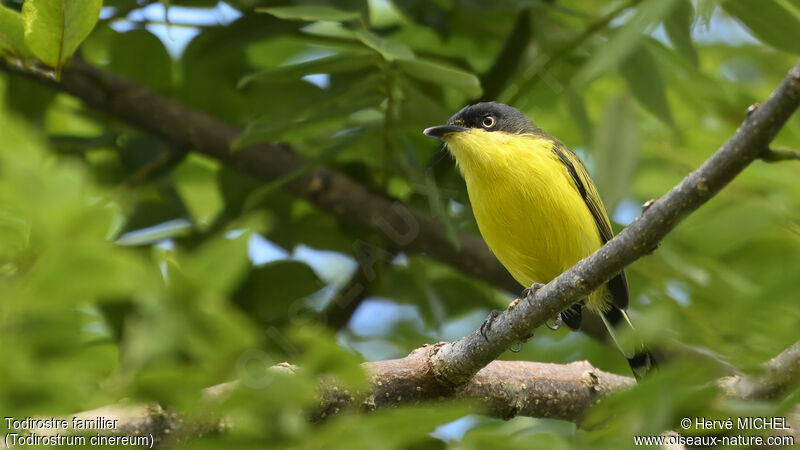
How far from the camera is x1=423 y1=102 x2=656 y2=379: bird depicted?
440 centimetres

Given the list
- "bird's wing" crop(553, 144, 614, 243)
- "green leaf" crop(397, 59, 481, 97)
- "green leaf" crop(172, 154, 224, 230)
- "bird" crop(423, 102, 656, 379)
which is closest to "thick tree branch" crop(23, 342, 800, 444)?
"bird" crop(423, 102, 656, 379)

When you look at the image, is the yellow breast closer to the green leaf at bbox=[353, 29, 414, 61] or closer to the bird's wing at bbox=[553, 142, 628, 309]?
the bird's wing at bbox=[553, 142, 628, 309]

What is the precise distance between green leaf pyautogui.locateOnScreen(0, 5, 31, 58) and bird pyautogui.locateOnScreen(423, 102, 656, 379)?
2.00 metres

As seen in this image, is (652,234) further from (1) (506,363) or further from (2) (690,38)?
(2) (690,38)

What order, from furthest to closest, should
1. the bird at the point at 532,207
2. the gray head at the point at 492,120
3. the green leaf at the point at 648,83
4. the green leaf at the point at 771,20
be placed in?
the gray head at the point at 492,120, the bird at the point at 532,207, the green leaf at the point at 648,83, the green leaf at the point at 771,20

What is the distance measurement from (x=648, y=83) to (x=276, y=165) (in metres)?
1.89

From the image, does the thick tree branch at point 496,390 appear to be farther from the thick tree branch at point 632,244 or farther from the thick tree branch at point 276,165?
the thick tree branch at point 276,165

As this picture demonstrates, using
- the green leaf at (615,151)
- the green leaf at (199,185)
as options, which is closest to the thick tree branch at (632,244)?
the green leaf at (615,151)

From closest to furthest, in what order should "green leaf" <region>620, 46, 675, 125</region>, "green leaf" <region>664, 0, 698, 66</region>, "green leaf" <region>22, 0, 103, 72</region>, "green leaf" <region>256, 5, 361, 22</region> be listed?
"green leaf" <region>22, 0, 103, 72</region> < "green leaf" <region>256, 5, 361, 22</region> < "green leaf" <region>664, 0, 698, 66</region> < "green leaf" <region>620, 46, 675, 125</region>

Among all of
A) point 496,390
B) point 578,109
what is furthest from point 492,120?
point 496,390

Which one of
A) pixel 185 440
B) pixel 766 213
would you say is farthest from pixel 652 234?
pixel 185 440

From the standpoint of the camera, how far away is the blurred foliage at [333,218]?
134 cm

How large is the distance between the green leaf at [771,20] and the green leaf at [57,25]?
232cm

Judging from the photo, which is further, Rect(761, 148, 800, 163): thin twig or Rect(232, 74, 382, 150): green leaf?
Rect(232, 74, 382, 150): green leaf
